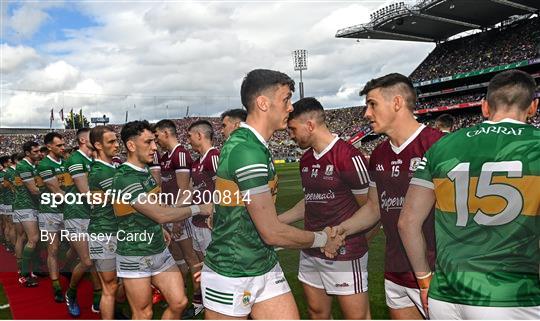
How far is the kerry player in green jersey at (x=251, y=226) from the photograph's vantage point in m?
2.71

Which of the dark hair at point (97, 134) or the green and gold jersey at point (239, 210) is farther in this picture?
the dark hair at point (97, 134)

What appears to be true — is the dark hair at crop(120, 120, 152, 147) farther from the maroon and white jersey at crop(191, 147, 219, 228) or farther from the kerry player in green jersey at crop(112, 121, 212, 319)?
the maroon and white jersey at crop(191, 147, 219, 228)

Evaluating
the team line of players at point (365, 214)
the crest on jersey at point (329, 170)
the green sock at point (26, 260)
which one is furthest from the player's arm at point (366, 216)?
the green sock at point (26, 260)

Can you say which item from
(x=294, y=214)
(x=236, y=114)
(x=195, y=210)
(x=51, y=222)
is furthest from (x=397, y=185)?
(x=51, y=222)

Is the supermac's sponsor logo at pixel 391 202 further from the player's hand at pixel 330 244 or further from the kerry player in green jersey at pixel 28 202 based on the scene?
the kerry player in green jersey at pixel 28 202

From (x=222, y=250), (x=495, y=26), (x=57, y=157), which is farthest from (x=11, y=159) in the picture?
(x=495, y=26)

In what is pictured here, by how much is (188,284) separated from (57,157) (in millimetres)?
2981

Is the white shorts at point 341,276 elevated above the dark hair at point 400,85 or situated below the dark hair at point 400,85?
below

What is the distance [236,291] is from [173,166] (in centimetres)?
433

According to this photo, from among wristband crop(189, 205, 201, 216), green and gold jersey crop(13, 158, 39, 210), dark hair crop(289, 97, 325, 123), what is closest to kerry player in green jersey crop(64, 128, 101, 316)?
green and gold jersey crop(13, 158, 39, 210)

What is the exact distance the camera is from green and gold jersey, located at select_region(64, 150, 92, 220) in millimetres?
6160

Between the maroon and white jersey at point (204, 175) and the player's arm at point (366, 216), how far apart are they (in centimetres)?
268

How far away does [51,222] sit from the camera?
735 cm

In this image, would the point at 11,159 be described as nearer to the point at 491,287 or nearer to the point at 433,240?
the point at 433,240
